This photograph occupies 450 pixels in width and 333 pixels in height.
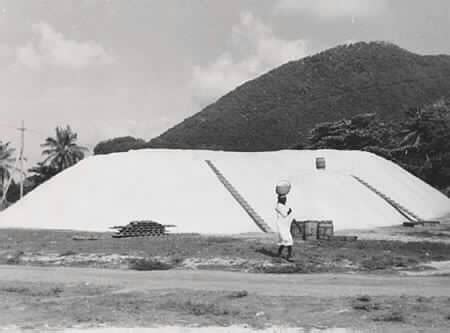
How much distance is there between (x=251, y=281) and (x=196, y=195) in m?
15.6

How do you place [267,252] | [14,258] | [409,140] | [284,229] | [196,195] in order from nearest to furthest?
[284,229], [267,252], [14,258], [196,195], [409,140]

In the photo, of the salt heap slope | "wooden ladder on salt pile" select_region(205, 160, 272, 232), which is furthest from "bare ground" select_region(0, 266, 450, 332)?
"wooden ladder on salt pile" select_region(205, 160, 272, 232)

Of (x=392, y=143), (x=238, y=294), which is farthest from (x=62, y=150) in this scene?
(x=238, y=294)

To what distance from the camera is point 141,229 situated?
77.4ft

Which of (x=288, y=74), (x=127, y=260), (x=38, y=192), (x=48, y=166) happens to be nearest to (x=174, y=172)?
(x=38, y=192)

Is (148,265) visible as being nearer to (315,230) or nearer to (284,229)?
(284,229)

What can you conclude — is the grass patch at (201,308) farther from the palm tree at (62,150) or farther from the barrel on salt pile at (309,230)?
the palm tree at (62,150)

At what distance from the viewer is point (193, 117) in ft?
348

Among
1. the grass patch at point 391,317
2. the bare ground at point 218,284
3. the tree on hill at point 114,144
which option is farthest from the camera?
the tree on hill at point 114,144

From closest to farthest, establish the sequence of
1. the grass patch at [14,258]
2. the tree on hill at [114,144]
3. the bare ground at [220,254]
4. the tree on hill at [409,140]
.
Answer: the bare ground at [220,254], the grass patch at [14,258], the tree on hill at [409,140], the tree on hill at [114,144]

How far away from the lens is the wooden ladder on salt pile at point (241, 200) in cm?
2658

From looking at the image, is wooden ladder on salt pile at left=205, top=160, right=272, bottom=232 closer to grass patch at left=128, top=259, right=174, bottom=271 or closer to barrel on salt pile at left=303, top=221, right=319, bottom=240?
barrel on salt pile at left=303, top=221, right=319, bottom=240

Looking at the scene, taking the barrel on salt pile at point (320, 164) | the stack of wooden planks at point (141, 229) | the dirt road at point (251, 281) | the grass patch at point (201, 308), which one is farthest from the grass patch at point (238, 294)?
the barrel on salt pile at point (320, 164)

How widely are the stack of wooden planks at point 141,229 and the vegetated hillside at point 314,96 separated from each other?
68762 mm
